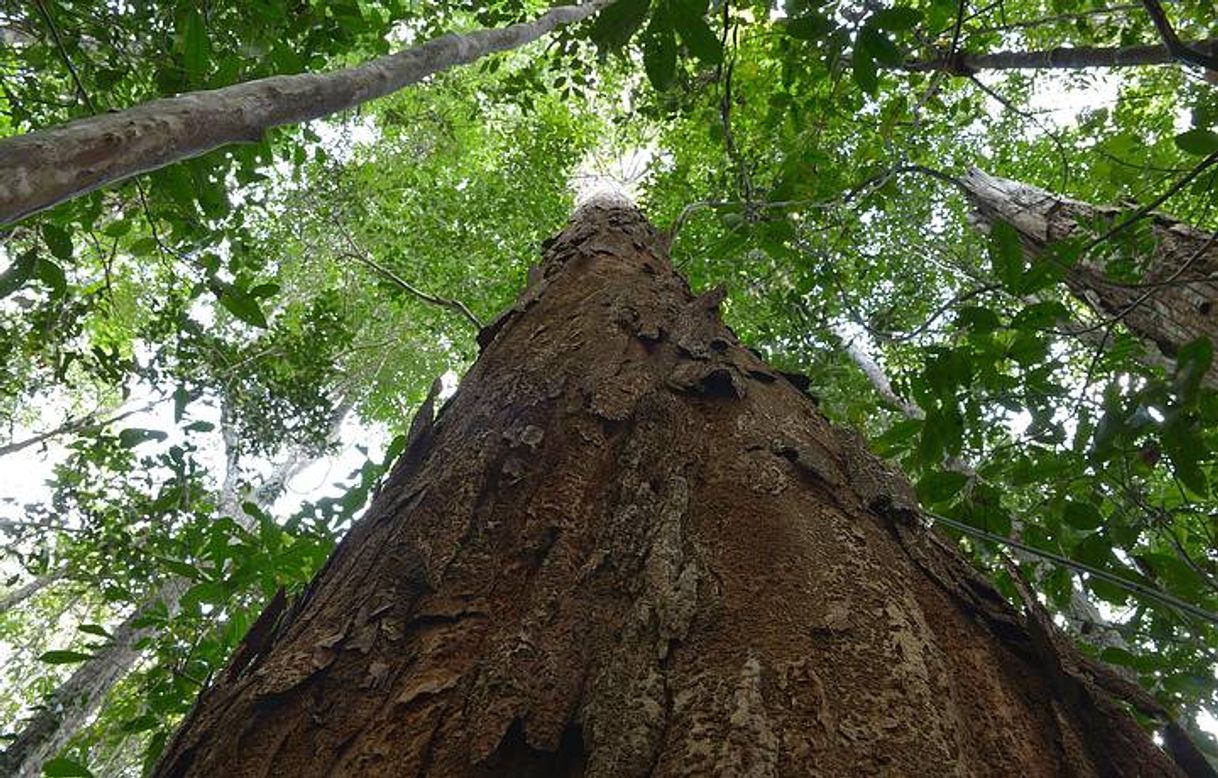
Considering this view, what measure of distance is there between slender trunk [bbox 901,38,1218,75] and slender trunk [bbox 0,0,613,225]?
71.0 inches

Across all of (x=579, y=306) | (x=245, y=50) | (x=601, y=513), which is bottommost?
(x=601, y=513)

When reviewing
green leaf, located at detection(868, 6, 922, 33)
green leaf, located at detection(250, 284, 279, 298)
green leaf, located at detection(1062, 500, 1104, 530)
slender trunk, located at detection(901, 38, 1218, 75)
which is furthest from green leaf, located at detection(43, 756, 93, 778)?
slender trunk, located at detection(901, 38, 1218, 75)

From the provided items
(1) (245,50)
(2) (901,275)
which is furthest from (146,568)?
(2) (901,275)

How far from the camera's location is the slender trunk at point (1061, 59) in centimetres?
253

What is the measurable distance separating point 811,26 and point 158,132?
Answer: 4.74ft

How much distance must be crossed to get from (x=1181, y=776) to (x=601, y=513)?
2.38 ft

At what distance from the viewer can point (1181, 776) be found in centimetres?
69

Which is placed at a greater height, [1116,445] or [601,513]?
[1116,445]

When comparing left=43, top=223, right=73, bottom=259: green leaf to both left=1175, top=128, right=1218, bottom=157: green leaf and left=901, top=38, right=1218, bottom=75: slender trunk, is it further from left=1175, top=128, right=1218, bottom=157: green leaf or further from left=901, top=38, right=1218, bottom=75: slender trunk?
left=1175, top=128, right=1218, bottom=157: green leaf

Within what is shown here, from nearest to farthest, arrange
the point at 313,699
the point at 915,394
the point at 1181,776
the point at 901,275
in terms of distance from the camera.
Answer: the point at 1181,776
the point at 313,699
the point at 915,394
the point at 901,275

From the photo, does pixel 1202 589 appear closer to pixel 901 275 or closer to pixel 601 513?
pixel 601 513

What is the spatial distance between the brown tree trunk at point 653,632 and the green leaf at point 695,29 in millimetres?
633

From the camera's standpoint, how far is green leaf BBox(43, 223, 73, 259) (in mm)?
2104

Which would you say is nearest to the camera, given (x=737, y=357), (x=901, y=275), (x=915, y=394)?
(x=737, y=357)
